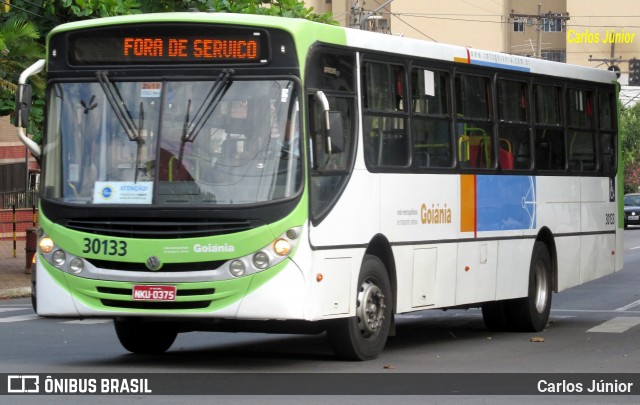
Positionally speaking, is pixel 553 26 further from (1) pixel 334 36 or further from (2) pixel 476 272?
(1) pixel 334 36

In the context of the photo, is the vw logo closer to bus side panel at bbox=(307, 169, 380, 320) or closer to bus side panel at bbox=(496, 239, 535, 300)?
bus side panel at bbox=(307, 169, 380, 320)

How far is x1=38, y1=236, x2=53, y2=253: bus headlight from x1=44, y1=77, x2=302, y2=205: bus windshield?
37 centimetres

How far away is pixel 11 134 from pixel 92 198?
1662 inches

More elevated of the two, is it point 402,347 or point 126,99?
Answer: point 126,99

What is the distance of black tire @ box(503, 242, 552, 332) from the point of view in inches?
697

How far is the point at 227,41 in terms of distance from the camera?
12.9 meters

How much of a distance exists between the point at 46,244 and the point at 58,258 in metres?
0.18

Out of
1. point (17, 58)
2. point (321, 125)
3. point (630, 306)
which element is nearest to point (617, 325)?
point (630, 306)

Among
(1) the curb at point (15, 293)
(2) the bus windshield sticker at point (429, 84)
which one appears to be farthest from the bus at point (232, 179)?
(1) the curb at point (15, 293)

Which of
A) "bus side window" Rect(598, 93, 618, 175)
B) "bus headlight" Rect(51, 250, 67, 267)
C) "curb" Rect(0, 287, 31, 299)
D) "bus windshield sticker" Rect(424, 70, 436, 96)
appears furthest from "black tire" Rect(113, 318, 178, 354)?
"curb" Rect(0, 287, 31, 299)

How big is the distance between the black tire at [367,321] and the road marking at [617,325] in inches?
180
